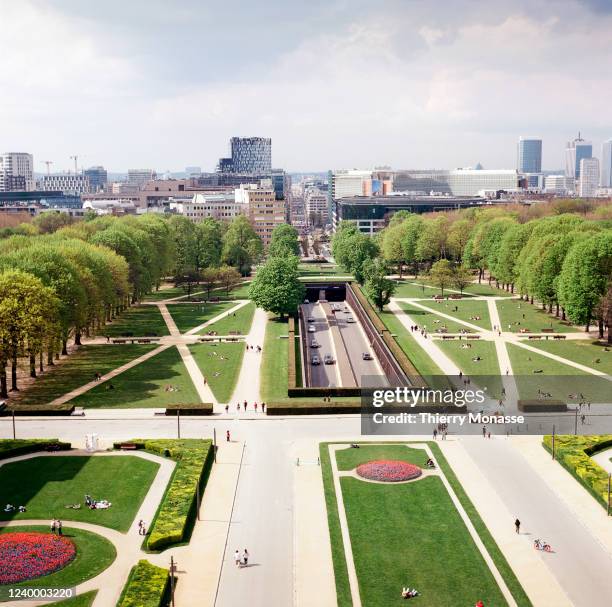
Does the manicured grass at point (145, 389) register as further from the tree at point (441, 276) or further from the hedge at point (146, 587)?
the tree at point (441, 276)

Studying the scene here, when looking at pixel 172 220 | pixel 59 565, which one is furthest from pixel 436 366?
pixel 172 220

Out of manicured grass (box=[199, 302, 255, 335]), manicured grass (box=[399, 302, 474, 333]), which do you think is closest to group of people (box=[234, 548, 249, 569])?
manicured grass (box=[199, 302, 255, 335])

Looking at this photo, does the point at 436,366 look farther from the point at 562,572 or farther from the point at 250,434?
the point at 562,572

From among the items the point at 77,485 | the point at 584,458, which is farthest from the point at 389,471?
the point at 77,485

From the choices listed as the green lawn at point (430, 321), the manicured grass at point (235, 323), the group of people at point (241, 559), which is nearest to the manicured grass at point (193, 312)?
the manicured grass at point (235, 323)

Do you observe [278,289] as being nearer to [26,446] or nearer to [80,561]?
[26,446]

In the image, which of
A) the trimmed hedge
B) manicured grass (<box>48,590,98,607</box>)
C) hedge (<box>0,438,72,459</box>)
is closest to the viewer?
manicured grass (<box>48,590,98,607</box>)

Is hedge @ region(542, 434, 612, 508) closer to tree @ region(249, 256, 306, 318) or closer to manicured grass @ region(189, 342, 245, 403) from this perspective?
manicured grass @ region(189, 342, 245, 403)
